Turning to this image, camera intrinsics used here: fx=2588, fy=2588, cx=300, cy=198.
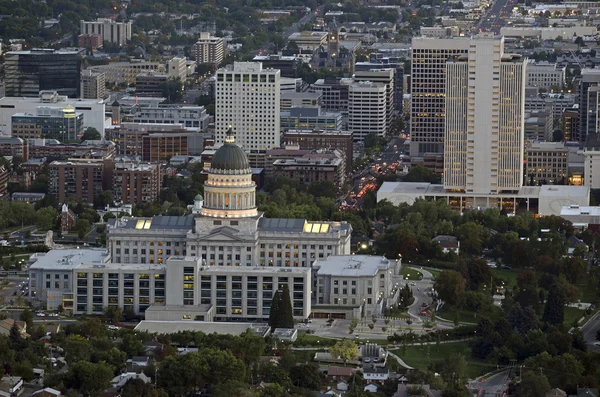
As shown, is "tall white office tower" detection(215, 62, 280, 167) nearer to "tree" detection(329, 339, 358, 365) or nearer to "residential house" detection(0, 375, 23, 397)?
"tree" detection(329, 339, 358, 365)

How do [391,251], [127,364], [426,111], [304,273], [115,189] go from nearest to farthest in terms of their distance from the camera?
[127,364] < [304,273] < [391,251] < [115,189] < [426,111]

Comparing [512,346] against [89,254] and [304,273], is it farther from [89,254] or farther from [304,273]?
[89,254]

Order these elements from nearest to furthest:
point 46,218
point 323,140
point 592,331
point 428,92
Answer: point 592,331
point 46,218
point 323,140
point 428,92

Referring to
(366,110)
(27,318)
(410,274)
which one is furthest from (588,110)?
(27,318)

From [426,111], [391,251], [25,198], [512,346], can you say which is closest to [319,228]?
[391,251]

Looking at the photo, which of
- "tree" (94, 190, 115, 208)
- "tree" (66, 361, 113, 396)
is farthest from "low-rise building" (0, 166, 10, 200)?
"tree" (66, 361, 113, 396)

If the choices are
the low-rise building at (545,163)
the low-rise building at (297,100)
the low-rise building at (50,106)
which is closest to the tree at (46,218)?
the low-rise building at (545,163)

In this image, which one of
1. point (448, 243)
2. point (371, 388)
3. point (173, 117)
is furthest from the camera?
point (173, 117)

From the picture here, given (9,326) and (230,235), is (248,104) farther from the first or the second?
(9,326)
